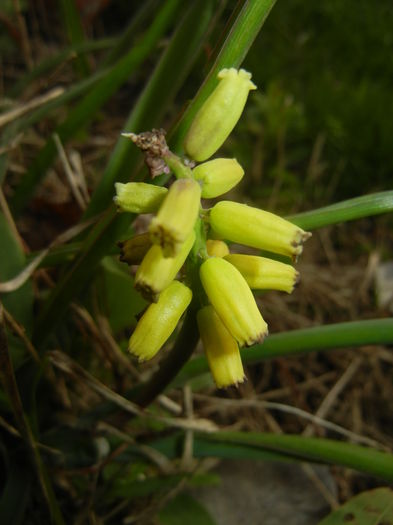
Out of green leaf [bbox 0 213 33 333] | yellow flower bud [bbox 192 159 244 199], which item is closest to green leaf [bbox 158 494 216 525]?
green leaf [bbox 0 213 33 333]

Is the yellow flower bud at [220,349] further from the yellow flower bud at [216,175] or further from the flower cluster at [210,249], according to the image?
the yellow flower bud at [216,175]

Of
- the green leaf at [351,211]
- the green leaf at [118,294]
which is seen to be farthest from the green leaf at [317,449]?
the green leaf at [351,211]

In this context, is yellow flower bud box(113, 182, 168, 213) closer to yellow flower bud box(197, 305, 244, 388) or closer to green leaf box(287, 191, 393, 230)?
yellow flower bud box(197, 305, 244, 388)

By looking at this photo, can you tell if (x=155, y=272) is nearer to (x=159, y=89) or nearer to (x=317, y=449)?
(x=317, y=449)

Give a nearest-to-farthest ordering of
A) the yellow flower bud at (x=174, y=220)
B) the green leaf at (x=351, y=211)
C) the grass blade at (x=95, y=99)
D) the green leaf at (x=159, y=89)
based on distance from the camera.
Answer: the yellow flower bud at (x=174, y=220) < the green leaf at (x=351, y=211) < the green leaf at (x=159, y=89) < the grass blade at (x=95, y=99)

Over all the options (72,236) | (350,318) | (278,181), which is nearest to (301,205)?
(278,181)
